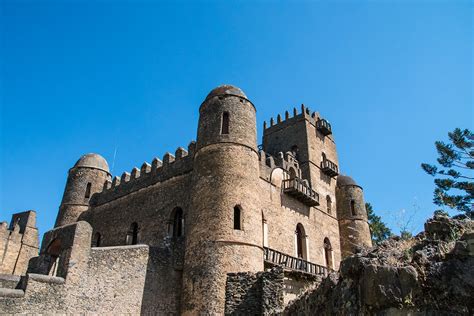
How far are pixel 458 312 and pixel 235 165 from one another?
1289cm

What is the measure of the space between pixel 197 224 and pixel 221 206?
129cm

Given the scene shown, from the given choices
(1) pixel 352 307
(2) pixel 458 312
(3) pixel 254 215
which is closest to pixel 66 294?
(3) pixel 254 215

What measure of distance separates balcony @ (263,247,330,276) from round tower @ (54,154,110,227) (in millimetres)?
13270

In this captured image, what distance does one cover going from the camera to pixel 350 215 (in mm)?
26484

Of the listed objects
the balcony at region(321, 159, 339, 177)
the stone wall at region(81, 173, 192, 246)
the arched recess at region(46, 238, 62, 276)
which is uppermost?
the balcony at region(321, 159, 339, 177)

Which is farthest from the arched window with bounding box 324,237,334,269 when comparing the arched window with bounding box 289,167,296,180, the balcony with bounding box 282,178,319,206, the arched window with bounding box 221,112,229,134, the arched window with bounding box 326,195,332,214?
the arched window with bounding box 221,112,229,134

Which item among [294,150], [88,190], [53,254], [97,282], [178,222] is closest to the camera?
[97,282]

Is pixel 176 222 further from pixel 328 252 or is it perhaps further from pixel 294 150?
pixel 294 150

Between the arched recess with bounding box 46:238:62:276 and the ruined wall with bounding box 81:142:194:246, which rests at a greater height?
the ruined wall with bounding box 81:142:194:246

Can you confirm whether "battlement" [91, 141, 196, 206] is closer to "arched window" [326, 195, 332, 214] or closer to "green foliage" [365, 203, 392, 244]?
"arched window" [326, 195, 332, 214]

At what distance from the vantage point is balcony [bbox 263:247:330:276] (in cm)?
1789

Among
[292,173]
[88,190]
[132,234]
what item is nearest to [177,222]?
[132,234]

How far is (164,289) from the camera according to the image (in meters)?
16.6

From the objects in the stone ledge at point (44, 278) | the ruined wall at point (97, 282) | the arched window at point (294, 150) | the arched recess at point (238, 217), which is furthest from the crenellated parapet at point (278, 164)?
the stone ledge at point (44, 278)
